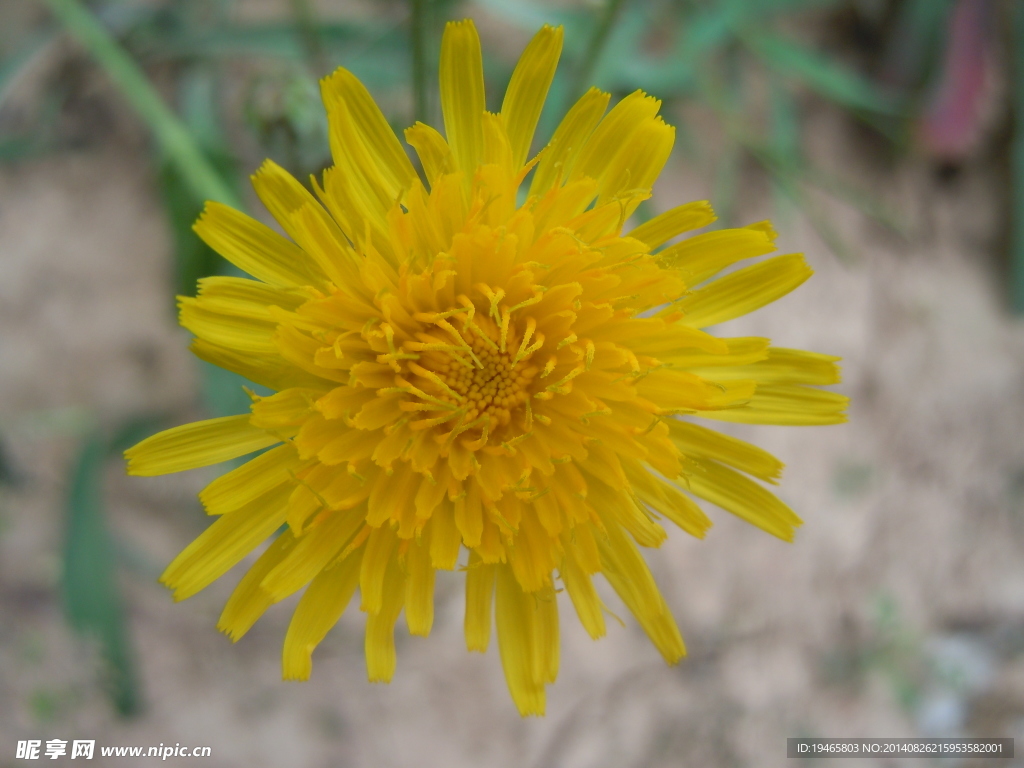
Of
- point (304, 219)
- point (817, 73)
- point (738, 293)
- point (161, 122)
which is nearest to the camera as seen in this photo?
point (304, 219)

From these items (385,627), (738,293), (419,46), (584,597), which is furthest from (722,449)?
(419,46)

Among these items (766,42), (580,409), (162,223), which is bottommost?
(580,409)

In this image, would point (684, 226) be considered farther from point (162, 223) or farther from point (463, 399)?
point (162, 223)

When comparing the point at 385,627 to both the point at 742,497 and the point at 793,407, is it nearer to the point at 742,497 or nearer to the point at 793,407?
the point at 742,497

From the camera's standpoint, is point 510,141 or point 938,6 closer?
point 510,141

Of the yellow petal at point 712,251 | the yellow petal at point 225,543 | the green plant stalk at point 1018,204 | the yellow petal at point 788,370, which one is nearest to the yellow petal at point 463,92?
the yellow petal at point 712,251

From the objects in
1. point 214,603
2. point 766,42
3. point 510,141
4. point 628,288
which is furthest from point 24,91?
point 766,42

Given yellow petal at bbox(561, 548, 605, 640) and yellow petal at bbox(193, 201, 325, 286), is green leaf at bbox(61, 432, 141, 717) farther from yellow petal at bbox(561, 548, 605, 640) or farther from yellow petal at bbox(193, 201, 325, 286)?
yellow petal at bbox(561, 548, 605, 640)
